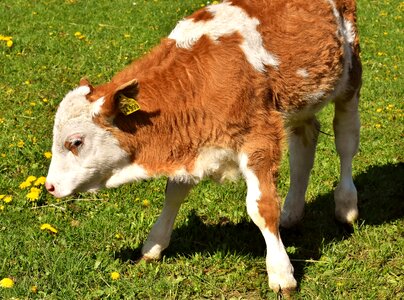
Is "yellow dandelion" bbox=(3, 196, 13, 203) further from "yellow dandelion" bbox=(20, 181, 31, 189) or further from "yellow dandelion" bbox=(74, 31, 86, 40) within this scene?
"yellow dandelion" bbox=(74, 31, 86, 40)

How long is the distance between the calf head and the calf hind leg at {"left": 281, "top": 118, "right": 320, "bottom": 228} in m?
1.97

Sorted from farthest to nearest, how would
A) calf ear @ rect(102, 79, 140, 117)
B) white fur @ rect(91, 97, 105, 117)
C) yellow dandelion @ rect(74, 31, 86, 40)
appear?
1. yellow dandelion @ rect(74, 31, 86, 40)
2. white fur @ rect(91, 97, 105, 117)
3. calf ear @ rect(102, 79, 140, 117)

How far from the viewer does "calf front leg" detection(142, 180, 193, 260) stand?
558 cm

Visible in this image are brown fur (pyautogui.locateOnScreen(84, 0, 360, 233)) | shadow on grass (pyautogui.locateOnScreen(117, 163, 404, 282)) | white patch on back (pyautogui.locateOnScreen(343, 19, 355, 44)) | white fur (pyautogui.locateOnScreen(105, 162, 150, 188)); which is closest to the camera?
brown fur (pyautogui.locateOnScreen(84, 0, 360, 233))

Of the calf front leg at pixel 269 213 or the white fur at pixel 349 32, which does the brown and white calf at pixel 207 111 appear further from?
the white fur at pixel 349 32

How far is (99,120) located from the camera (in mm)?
4785

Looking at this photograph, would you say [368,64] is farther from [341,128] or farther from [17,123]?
[17,123]

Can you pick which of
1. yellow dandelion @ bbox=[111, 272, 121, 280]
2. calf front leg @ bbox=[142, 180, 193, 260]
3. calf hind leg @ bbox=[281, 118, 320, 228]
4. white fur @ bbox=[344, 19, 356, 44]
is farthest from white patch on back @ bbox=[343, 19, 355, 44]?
yellow dandelion @ bbox=[111, 272, 121, 280]

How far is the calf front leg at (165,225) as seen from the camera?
5578 mm

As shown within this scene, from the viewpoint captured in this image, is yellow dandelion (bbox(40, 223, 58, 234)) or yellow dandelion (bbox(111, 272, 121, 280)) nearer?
yellow dandelion (bbox(111, 272, 121, 280))

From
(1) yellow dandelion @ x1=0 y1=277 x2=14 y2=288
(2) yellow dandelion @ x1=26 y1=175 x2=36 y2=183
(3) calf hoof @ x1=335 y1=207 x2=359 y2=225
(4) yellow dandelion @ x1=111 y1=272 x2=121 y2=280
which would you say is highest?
(1) yellow dandelion @ x1=0 y1=277 x2=14 y2=288

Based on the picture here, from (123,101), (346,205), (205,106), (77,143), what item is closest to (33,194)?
(77,143)

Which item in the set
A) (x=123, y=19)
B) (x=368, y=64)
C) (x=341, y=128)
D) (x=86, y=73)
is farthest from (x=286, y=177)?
(x=123, y=19)

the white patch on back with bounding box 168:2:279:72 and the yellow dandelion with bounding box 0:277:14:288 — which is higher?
the white patch on back with bounding box 168:2:279:72
